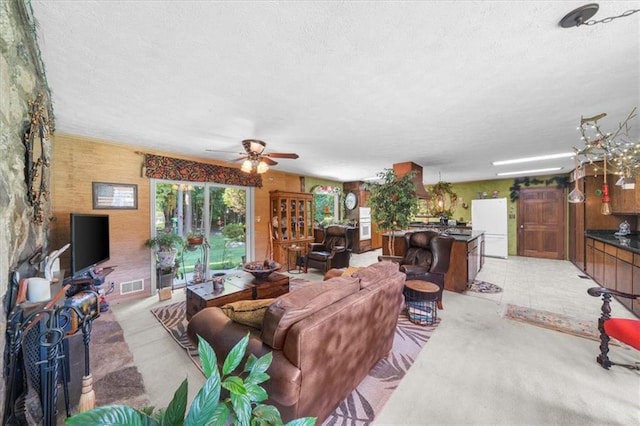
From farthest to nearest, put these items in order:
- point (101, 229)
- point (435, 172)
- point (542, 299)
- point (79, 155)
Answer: point (435, 172) < point (542, 299) < point (79, 155) < point (101, 229)

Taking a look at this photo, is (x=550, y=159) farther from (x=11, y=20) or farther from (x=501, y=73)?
(x=11, y=20)

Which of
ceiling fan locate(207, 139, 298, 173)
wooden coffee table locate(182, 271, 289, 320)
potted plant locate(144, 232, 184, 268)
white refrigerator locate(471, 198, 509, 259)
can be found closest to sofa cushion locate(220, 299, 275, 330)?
wooden coffee table locate(182, 271, 289, 320)

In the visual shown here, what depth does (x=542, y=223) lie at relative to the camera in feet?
22.7

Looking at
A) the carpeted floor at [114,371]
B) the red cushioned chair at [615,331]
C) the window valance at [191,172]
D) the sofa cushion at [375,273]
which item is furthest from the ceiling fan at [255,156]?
the red cushioned chair at [615,331]

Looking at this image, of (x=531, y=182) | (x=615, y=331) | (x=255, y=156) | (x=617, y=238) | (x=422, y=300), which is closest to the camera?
(x=615, y=331)

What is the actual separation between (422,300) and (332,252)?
2.36 m

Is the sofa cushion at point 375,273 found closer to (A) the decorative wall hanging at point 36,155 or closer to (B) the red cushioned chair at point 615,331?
(B) the red cushioned chair at point 615,331

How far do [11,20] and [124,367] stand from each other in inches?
94.7

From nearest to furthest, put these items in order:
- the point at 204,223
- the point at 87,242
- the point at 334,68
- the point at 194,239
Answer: the point at 334,68 < the point at 87,242 < the point at 194,239 < the point at 204,223

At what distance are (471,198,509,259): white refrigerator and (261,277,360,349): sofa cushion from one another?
7.24 metres

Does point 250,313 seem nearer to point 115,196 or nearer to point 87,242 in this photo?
point 87,242

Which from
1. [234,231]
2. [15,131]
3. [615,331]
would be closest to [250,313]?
[15,131]

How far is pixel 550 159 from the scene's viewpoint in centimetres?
477

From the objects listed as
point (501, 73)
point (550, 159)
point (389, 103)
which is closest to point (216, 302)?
point (389, 103)
